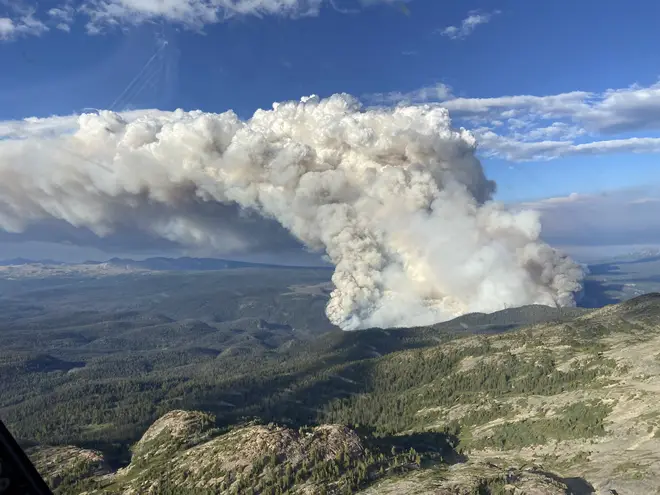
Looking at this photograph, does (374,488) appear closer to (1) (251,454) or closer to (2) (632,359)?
(1) (251,454)

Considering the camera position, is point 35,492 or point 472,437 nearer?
point 35,492

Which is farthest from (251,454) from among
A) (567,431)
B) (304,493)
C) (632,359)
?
(632,359)

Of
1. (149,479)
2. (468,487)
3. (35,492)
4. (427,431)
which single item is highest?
(35,492)

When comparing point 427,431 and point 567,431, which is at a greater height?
point 567,431

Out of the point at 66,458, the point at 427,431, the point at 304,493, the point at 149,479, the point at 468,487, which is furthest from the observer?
the point at 427,431

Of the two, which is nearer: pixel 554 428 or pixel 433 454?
pixel 433 454

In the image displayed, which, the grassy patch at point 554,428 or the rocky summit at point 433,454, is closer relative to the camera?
the rocky summit at point 433,454

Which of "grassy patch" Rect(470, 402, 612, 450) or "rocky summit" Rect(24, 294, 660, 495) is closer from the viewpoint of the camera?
"rocky summit" Rect(24, 294, 660, 495)

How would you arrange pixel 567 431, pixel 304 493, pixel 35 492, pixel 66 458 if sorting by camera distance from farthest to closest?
pixel 66 458 < pixel 567 431 < pixel 304 493 < pixel 35 492

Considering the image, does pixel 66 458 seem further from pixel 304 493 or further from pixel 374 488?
pixel 374 488

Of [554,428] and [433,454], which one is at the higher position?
[554,428]

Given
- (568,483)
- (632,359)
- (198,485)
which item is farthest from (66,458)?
(632,359)
